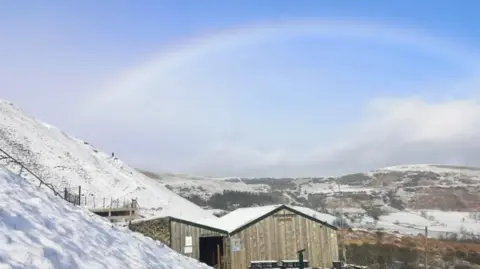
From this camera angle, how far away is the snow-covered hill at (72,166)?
72.1 m

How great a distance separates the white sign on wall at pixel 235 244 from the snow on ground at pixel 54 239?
24.3m

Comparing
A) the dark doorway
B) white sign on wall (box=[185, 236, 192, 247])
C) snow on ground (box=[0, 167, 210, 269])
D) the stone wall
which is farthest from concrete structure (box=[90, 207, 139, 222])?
snow on ground (box=[0, 167, 210, 269])

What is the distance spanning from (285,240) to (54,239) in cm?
3219

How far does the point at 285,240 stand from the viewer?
1555 inches

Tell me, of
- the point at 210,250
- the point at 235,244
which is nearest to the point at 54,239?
the point at 235,244

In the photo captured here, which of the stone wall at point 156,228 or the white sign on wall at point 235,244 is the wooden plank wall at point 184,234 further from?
the white sign on wall at point 235,244

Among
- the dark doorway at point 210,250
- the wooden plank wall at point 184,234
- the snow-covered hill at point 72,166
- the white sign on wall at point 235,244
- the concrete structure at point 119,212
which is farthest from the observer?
the snow-covered hill at point 72,166

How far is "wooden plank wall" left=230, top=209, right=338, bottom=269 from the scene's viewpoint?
38.4 m

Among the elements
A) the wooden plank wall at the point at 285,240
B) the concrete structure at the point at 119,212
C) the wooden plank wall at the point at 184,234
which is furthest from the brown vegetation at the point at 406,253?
the concrete structure at the point at 119,212

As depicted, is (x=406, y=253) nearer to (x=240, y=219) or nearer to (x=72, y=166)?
(x=240, y=219)

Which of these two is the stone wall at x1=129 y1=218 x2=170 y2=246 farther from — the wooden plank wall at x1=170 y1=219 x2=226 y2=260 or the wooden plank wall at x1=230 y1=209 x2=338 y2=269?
the wooden plank wall at x1=230 y1=209 x2=338 y2=269

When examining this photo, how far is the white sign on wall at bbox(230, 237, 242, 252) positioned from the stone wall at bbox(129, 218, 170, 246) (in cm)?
504

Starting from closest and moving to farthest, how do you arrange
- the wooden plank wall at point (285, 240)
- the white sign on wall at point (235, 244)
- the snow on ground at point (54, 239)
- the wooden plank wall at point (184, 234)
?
the snow on ground at point (54, 239) < the wooden plank wall at point (184, 234) < the white sign on wall at point (235, 244) < the wooden plank wall at point (285, 240)

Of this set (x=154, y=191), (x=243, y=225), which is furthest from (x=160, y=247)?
(x=154, y=191)
